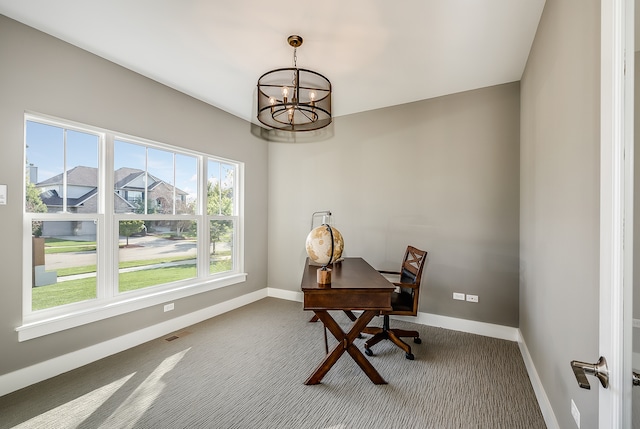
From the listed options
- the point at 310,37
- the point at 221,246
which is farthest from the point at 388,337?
the point at 310,37

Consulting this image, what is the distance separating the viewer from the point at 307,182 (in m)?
4.40

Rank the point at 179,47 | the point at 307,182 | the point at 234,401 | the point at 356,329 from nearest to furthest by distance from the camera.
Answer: the point at 234,401
the point at 356,329
the point at 179,47
the point at 307,182

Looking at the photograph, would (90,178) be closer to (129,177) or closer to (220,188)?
(129,177)

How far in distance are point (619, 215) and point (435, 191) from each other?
2.80 meters

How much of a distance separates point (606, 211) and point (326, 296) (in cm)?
163

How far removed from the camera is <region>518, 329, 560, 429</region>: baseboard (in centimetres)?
172

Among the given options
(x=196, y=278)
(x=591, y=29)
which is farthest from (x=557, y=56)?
(x=196, y=278)

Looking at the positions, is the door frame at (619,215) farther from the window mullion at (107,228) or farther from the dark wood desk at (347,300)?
the window mullion at (107,228)

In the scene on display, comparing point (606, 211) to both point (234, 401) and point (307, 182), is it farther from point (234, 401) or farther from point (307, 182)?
point (307, 182)

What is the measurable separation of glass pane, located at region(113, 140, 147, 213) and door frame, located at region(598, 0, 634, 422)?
353 centimetres

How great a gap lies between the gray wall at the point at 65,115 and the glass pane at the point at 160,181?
8.6 inches

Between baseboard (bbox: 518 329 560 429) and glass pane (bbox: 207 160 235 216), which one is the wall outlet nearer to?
baseboard (bbox: 518 329 560 429)

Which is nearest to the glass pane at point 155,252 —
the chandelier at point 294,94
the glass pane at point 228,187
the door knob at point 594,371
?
the glass pane at point 228,187

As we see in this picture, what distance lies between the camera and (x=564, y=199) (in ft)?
5.06
